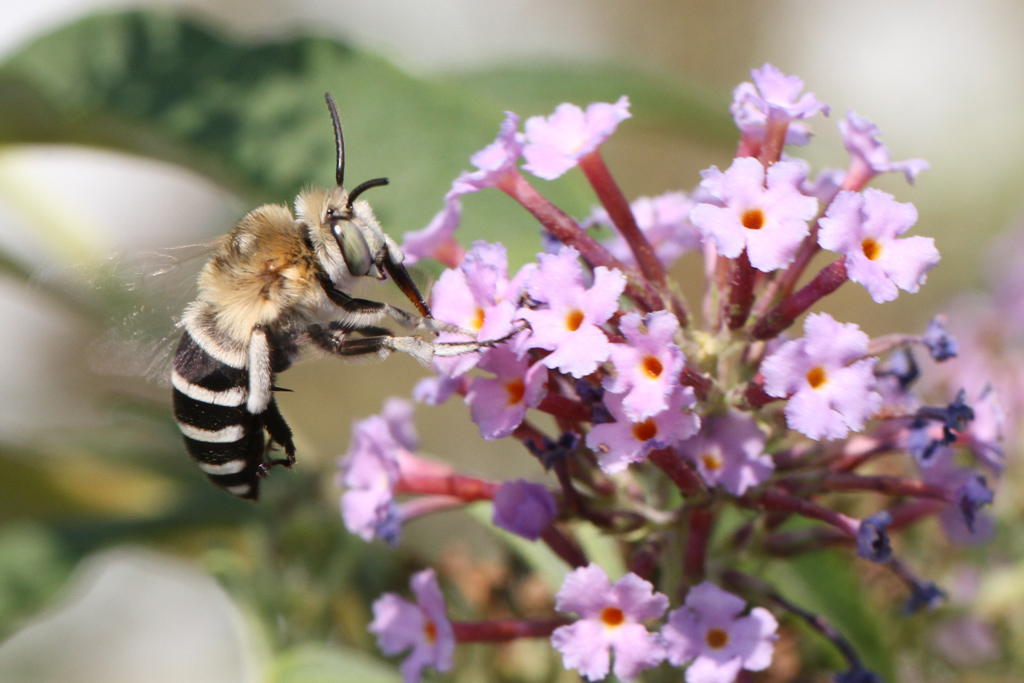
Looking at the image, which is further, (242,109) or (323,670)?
(242,109)

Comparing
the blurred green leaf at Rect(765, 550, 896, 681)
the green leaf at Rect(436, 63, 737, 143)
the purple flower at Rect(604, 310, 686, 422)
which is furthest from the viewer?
the green leaf at Rect(436, 63, 737, 143)

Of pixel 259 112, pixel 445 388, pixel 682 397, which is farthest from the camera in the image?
pixel 259 112

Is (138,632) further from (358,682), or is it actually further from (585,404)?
(585,404)

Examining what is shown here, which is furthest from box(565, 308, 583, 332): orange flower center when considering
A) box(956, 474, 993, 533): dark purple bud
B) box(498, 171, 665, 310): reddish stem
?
box(956, 474, 993, 533): dark purple bud

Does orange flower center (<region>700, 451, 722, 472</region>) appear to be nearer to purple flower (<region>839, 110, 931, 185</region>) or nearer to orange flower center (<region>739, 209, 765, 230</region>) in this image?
orange flower center (<region>739, 209, 765, 230</region>)

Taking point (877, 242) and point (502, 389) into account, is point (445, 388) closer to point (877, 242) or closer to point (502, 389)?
point (502, 389)

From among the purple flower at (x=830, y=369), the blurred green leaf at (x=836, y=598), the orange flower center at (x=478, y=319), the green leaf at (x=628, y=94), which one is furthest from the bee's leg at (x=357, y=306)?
the green leaf at (x=628, y=94)

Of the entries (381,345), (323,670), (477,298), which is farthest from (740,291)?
(323,670)

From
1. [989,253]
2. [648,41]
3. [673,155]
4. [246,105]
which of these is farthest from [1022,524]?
[648,41]
